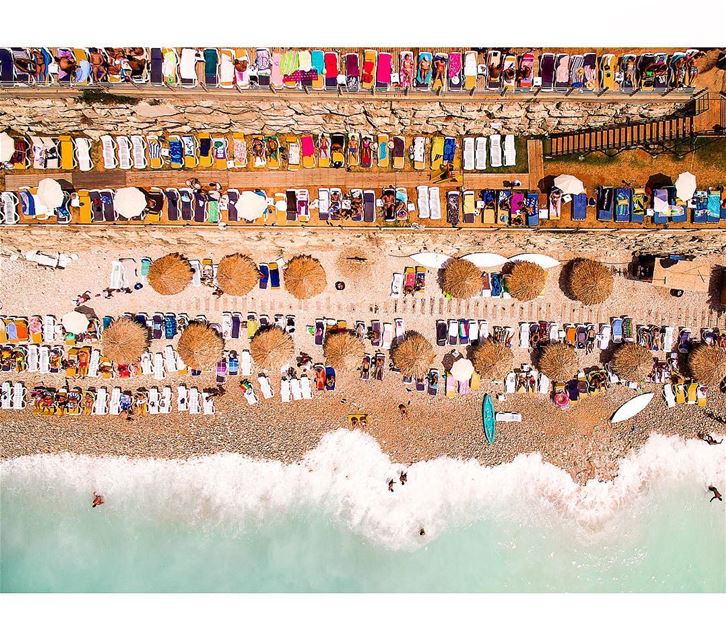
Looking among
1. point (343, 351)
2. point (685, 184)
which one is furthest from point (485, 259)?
point (685, 184)

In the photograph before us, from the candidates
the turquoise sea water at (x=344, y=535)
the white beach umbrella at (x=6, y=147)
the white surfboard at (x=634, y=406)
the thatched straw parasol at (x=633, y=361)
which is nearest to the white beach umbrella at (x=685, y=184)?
the thatched straw parasol at (x=633, y=361)

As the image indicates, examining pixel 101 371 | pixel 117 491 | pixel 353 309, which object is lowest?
pixel 117 491

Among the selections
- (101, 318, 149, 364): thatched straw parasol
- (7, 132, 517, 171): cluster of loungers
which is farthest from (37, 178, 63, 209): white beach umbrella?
(101, 318, 149, 364): thatched straw parasol

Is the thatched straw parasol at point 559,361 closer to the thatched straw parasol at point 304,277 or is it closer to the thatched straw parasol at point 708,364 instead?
the thatched straw parasol at point 708,364

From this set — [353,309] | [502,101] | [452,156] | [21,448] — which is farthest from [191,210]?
[21,448]

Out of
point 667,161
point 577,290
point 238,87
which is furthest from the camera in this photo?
point 577,290

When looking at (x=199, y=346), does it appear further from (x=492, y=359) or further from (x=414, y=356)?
(x=492, y=359)

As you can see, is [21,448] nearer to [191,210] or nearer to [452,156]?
[191,210]

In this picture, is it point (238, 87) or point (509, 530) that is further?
point (509, 530)
